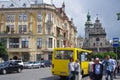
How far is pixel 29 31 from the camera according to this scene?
88.4 m

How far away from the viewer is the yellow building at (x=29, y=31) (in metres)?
86.9

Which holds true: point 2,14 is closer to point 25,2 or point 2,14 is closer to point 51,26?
point 25,2

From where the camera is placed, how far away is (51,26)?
293 ft

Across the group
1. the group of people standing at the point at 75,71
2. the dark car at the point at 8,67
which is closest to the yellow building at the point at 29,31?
the dark car at the point at 8,67

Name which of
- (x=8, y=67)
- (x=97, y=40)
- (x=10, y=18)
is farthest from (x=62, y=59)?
(x=97, y=40)

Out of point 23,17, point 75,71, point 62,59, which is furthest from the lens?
point 23,17

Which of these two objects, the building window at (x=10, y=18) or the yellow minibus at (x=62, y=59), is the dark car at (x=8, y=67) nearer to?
the yellow minibus at (x=62, y=59)

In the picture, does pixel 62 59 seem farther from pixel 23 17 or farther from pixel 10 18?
pixel 10 18

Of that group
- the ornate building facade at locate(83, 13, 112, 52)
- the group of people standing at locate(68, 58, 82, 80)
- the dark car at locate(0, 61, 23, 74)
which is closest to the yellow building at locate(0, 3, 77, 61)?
the dark car at locate(0, 61, 23, 74)

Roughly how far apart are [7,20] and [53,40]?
12.7 m

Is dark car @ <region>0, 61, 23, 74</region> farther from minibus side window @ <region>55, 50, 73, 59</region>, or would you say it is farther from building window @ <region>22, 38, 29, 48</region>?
building window @ <region>22, 38, 29, 48</region>

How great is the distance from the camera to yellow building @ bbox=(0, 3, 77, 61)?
86.9 m

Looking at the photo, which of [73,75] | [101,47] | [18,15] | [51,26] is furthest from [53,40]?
[73,75]

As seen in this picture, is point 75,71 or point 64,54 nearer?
point 75,71
